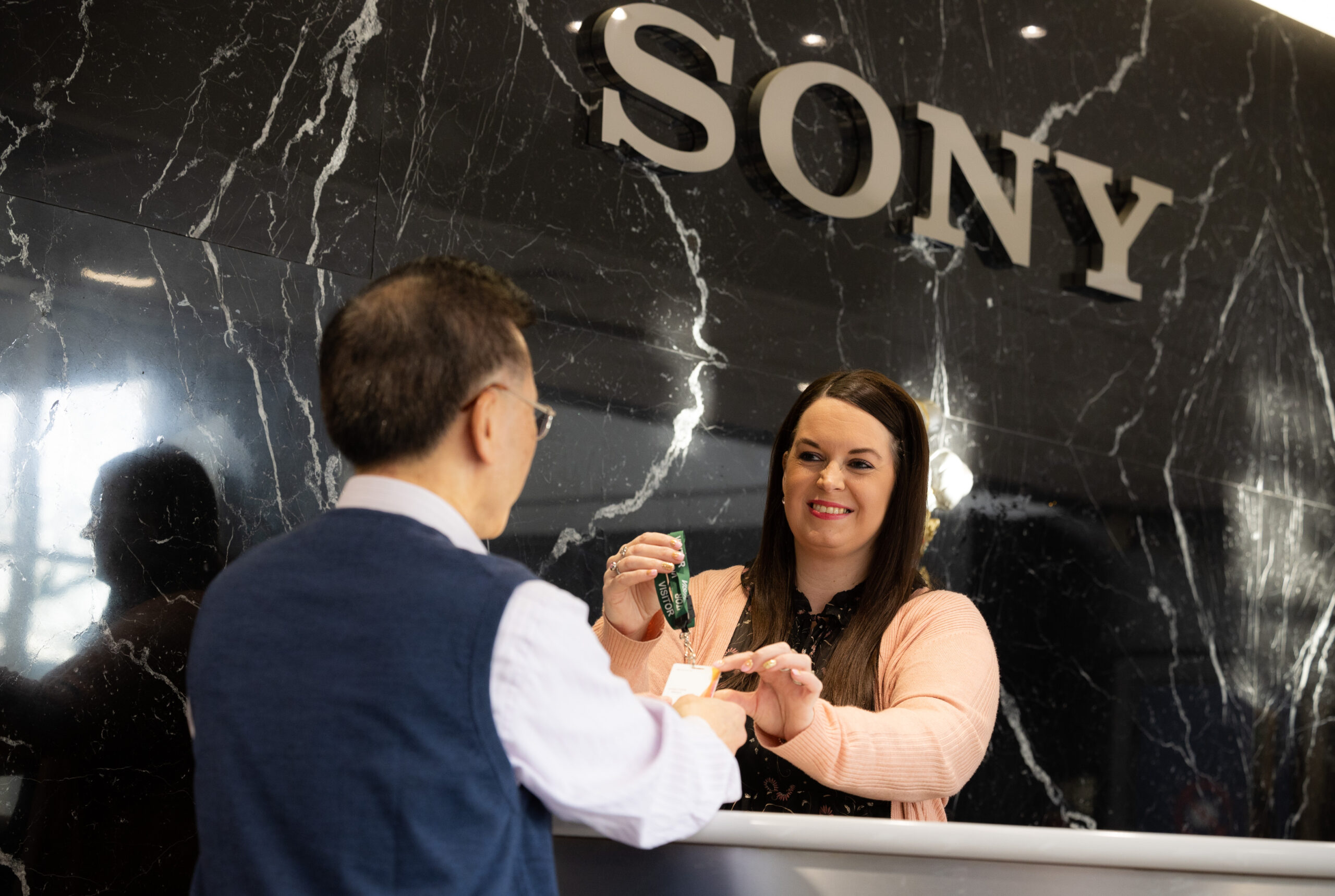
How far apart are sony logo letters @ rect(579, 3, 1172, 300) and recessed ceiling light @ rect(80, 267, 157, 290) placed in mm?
896

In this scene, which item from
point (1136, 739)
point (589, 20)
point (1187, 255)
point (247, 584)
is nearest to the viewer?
point (247, 584)

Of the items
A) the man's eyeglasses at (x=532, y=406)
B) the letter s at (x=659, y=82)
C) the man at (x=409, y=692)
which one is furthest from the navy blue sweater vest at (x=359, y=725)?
the letter s at (x=659, y=82)

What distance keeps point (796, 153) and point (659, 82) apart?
1.36ft

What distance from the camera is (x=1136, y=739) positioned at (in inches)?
126

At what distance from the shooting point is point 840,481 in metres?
1.85

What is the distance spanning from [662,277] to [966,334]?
90 cm

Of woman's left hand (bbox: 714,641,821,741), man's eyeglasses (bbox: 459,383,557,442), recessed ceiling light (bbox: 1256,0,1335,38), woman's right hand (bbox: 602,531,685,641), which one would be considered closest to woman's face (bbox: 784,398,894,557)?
woman's right hand (bbox: 602,531,685,641)

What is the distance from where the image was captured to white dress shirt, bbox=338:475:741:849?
3.06 ft

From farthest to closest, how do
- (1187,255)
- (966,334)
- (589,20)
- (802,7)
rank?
(1187,255), (966,334), (802,7), (589,20)

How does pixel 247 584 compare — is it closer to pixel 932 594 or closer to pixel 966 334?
pixel 932 594

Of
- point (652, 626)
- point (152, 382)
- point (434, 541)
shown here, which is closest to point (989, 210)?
point (652, 626)

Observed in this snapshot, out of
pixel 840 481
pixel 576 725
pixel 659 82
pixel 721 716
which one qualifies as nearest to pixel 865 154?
pixel 659 82

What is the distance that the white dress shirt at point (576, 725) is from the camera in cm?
93

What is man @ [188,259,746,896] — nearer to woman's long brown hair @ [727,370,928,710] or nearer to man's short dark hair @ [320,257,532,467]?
man's short dark hair @ [320,257,532,467]
